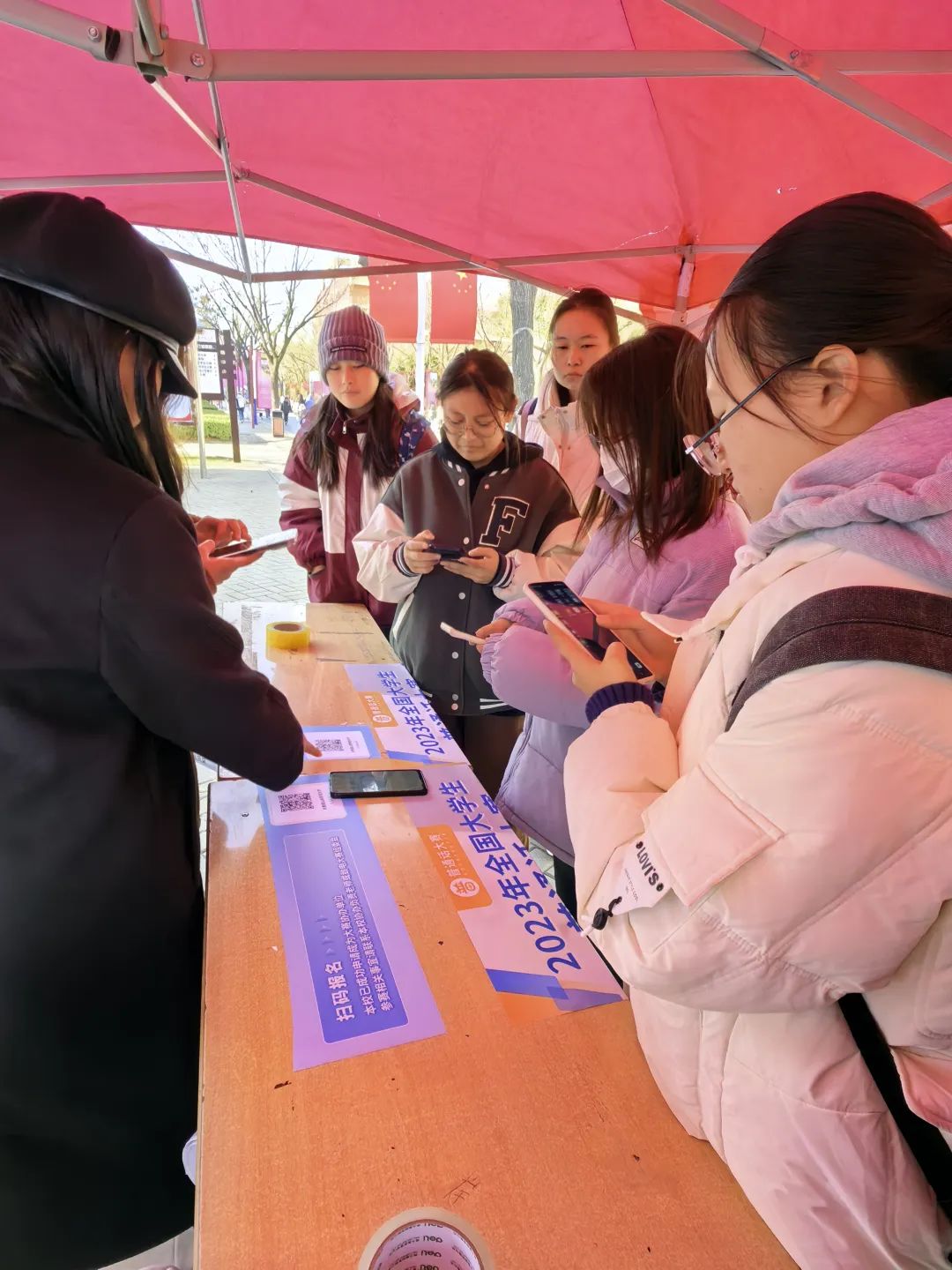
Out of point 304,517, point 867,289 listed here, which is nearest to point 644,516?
point 867,289

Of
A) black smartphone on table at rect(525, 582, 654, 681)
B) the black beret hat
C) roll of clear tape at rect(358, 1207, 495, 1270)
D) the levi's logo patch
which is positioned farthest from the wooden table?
the black beret hat

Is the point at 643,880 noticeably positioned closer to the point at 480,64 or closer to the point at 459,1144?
the point at 459,1144

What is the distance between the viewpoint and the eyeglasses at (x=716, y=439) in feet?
2.24

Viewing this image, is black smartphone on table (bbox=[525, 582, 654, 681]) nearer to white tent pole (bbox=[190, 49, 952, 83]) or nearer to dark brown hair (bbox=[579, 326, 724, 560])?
dark brown hair (bbox=[579, 326, 724, 560])

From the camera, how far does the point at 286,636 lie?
2.14 metres

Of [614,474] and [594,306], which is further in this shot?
[594,306]

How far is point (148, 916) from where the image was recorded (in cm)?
98

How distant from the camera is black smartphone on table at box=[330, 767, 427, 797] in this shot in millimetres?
1345

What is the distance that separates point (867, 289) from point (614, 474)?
79cm

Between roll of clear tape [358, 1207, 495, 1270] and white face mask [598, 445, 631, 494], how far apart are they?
1.18m

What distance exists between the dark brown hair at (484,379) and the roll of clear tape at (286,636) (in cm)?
87

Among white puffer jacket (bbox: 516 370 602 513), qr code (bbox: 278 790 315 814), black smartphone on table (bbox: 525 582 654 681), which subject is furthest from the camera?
white puffer jacket (bbox: 516 370 602 513)

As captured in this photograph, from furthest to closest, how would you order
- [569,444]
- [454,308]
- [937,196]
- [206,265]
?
[454,308] < [206,265] < [569,444] < [937,196]

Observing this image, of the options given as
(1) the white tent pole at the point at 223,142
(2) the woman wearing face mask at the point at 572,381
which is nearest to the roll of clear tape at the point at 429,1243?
(1) the white tent pole at the point at 223,142
